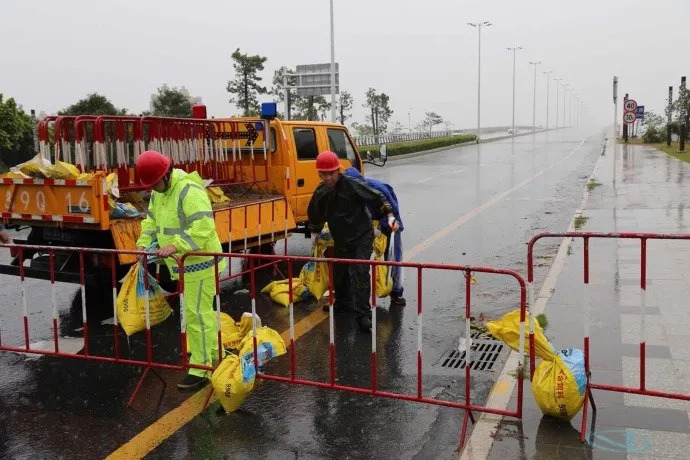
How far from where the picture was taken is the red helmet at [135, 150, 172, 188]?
463 cm

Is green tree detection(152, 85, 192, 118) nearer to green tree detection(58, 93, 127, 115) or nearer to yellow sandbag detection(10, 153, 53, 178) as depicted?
green tree detection(58, 93, 127, 115)

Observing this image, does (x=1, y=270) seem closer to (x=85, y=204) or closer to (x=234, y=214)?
(x=85, y=204)

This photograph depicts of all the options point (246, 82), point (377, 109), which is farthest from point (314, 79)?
point (377, 109)

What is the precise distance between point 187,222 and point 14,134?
65.8 feet

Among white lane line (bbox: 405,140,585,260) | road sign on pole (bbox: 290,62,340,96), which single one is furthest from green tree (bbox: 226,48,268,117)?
white lane line (bbox: 405,140,585,260)

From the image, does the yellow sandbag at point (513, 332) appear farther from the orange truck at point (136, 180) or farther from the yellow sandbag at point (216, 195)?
the yellow sandbag at point (216, 195)

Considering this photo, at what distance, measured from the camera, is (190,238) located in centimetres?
473

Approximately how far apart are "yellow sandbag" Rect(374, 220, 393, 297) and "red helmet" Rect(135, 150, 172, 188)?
2.80m

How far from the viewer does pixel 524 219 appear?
13453mm

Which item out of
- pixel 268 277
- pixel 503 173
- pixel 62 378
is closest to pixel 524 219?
pixel 268 277

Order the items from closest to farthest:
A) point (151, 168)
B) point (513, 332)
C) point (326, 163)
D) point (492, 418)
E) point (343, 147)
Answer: point (492, 418) → point (513, 332) → point (151, 168) → point (326, 163) → point (343, 147)

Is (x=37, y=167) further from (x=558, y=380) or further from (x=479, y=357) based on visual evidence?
(x=558, y=380)

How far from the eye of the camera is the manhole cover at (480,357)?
526cm

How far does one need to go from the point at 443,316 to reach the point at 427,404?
7.50ft
